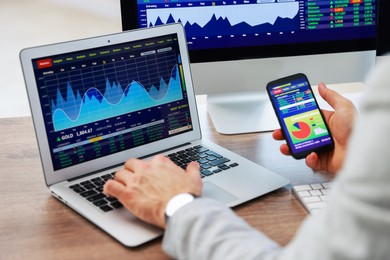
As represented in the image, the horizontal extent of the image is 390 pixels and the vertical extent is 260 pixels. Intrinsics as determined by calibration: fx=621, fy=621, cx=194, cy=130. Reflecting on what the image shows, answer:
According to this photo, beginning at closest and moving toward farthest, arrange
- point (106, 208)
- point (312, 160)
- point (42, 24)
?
point (106, 208)
point (312, 160)
point (42, 24)

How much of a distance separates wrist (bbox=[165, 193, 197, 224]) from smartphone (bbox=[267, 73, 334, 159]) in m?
0.32

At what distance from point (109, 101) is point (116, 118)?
35 mm

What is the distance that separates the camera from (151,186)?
974 mm

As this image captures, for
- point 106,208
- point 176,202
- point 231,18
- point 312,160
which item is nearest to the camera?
point 176,202

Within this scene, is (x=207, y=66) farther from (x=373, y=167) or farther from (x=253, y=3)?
(x=373, y=167)

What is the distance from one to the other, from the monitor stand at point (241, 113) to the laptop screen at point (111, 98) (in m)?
0.16

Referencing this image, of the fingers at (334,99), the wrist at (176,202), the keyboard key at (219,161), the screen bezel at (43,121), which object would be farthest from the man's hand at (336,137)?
the wrist at (176,202)

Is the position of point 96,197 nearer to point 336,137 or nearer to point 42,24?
point 336,137

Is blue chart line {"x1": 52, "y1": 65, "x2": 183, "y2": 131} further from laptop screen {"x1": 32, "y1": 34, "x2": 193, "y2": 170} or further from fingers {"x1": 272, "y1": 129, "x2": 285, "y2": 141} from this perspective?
fingers {"x1": 272, "y1": 129, "x2": 285, "y2": 141}

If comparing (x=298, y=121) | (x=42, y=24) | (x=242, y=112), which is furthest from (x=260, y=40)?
(x=42, y=24)

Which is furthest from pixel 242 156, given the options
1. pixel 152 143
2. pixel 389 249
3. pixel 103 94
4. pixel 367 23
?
pixel 389 249

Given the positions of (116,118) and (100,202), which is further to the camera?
(116,118)

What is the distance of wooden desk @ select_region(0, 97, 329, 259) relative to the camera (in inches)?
36.8

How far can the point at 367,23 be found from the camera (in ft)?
4.68
